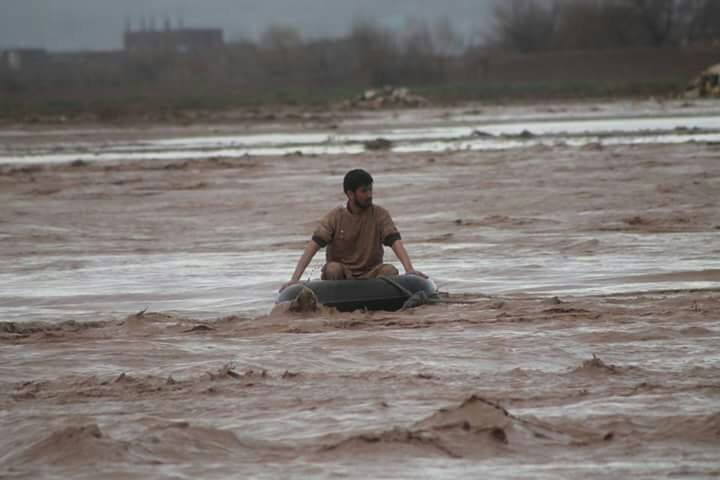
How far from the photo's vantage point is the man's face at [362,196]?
977 cm

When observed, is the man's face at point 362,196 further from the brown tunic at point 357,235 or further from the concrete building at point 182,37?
the concrete building at point 182,37

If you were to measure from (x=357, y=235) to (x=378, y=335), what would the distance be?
1.37 meters

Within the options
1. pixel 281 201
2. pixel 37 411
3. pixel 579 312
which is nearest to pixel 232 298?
pixel 579 312

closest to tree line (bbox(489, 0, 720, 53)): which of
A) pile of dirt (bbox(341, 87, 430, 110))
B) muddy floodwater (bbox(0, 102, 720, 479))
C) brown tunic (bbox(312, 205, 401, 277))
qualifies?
pile of dirt (bbox(341, 87, 430, 110))

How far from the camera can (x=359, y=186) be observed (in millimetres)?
9734

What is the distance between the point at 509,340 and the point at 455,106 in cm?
4628

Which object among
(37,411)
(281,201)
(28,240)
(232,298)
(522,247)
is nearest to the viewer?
(37,411)

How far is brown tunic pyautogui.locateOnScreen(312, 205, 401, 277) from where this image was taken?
10008 mm

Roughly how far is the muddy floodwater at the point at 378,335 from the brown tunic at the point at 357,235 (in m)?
0.60

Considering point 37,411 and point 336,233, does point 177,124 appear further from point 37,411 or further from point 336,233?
point 37,411

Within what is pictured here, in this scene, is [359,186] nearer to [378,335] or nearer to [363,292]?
[363,292]

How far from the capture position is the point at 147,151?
32.0 meters

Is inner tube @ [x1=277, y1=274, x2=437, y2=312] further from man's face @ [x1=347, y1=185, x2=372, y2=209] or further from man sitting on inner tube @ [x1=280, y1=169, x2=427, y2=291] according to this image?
man's face @ [x1=347, y1=185, x2=372, y2=209]

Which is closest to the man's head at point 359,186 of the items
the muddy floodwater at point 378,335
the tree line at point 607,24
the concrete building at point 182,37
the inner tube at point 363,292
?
the inner tube at point 363,292
